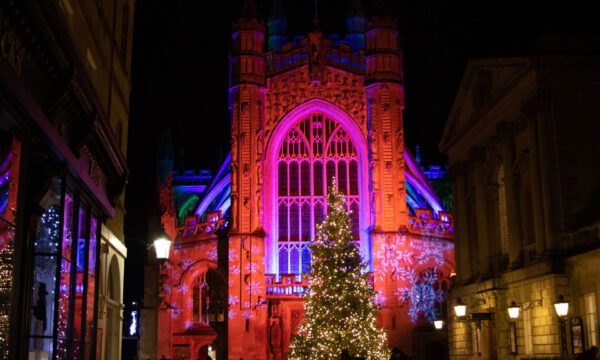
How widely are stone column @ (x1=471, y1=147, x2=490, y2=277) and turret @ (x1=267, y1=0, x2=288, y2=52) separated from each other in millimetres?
24474

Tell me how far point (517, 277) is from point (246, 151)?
20.4m

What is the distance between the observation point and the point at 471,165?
32.6 m

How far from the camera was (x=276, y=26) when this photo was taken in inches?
2125

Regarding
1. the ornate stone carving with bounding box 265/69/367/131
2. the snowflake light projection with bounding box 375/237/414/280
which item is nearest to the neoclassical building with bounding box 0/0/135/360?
the snowflake light projection with bounding box 375/237/414/280

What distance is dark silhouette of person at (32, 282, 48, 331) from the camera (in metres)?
11.4

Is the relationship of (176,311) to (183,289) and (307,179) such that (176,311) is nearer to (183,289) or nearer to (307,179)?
(183,289)

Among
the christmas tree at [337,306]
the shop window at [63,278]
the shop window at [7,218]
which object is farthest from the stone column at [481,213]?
the shop window at [7,218]

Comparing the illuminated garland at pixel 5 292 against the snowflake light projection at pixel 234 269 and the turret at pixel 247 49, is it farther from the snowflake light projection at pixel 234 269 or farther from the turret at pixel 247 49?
the turret at pixel 247 49

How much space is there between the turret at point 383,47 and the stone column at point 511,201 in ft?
55.0

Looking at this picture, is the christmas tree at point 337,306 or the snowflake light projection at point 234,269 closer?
the christmas tree at point 337,306

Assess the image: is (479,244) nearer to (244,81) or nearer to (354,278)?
(354,278)

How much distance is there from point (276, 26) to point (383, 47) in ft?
38.0

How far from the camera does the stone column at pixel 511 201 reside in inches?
1076

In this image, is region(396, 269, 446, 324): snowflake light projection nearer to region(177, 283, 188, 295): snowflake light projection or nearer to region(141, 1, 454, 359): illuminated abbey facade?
region(141, 1, 454, 359): illuminated abbey facade
